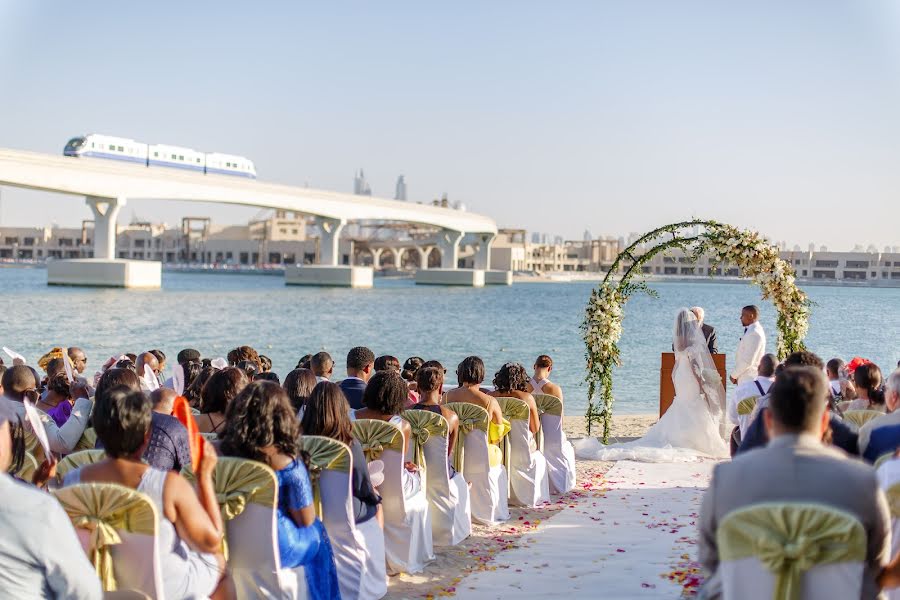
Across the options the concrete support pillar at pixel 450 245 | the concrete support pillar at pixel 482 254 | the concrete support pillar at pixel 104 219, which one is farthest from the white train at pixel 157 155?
the concrete support pillar at pixel 482 254

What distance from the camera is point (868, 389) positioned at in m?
6.63

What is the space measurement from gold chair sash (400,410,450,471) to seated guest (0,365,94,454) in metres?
1.98

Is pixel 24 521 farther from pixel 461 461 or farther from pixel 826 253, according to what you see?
pixel 826 253

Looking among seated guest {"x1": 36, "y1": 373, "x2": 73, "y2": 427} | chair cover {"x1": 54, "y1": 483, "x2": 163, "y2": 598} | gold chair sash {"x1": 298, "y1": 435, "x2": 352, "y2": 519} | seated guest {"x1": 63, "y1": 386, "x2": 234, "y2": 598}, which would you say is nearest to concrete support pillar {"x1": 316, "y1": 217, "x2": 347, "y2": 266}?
seated guest {"x1": 36, "y1": 373, "x2": 73, "y2": 427}

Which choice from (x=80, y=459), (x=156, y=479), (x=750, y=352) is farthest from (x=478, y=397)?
(x=750, y=352)

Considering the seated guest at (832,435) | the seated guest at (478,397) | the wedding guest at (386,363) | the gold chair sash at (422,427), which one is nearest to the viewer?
the seated guest at (832,435)

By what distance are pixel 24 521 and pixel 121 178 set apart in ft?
201

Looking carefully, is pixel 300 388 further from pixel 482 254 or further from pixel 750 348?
pixel 482 254

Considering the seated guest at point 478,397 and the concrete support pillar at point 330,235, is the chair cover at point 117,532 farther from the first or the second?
the concrete support pillar at point 330,235

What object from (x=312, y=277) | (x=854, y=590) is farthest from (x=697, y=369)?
(x=312, y=277)

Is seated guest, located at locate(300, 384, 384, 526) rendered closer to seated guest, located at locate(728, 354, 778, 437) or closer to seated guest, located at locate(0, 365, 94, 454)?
seated guest, located at locate(0, 365, 94, 454)

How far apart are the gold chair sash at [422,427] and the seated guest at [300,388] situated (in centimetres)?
65

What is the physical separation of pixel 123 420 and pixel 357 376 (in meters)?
3.93

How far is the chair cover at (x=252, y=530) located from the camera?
14.3 ft
